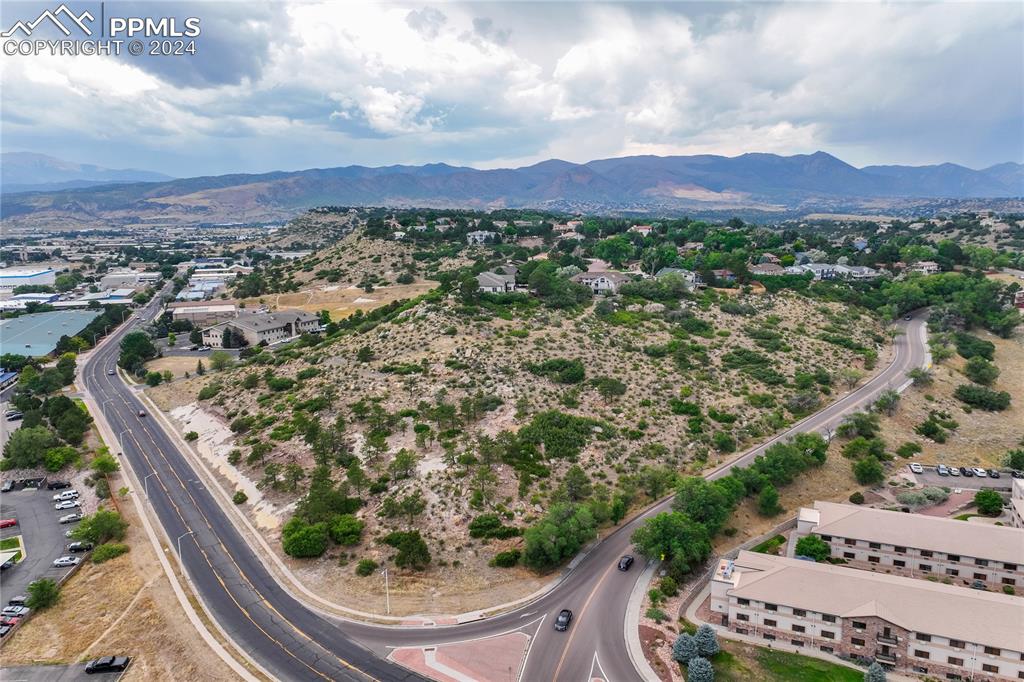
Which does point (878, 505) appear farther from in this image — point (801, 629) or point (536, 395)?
point (536, 395)

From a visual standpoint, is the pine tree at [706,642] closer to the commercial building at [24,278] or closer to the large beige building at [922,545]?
the large beige building at [922,545]

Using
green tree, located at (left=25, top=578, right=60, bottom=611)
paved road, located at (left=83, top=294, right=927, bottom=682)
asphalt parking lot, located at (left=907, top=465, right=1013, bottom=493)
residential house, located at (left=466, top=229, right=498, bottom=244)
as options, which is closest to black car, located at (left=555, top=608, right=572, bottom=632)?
Result: paved road, located at (left=83, top=294, right=927, bottom=682)

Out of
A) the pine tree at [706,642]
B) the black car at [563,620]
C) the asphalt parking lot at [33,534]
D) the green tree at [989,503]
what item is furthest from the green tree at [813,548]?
the asphalt parking lot at [33,534]

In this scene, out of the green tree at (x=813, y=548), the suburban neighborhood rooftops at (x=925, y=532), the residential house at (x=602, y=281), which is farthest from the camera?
the residential house at (x=602, y=281)

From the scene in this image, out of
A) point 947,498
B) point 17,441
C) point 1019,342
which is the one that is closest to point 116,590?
point 17,441

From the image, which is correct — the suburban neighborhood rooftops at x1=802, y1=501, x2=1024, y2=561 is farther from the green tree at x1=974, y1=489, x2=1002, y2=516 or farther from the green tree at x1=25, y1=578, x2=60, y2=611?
the green tree at x1=25, y1=578, x2=60, y2=611
